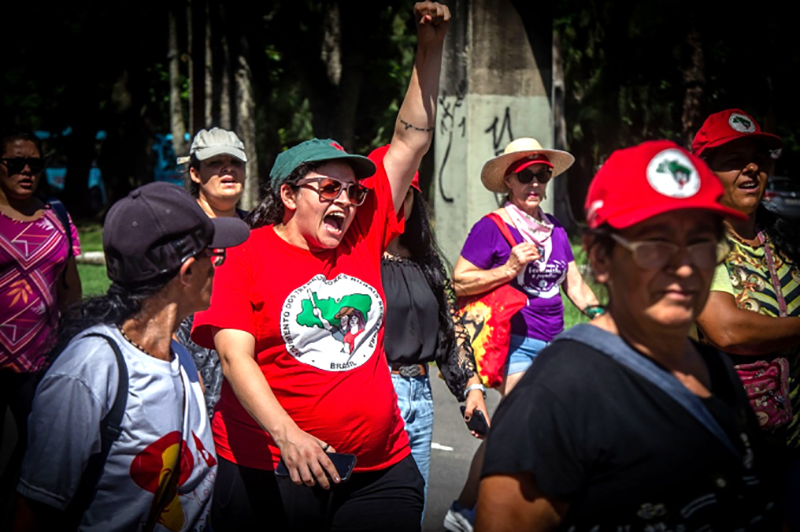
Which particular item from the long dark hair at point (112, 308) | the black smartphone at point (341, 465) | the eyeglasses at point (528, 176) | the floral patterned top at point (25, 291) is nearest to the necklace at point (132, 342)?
the long dark hair at point (112, 308)

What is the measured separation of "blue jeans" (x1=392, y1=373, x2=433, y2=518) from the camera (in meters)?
4.13

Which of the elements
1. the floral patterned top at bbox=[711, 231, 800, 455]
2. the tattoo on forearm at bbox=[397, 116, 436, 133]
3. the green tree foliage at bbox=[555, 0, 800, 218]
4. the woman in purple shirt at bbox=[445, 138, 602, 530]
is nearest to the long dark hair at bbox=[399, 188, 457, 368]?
the tattoo on forearm at bbox=[397, 116, 436, 133]

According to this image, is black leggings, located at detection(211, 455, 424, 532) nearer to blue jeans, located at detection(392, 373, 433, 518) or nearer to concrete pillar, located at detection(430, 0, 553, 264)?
blue jeans, located at detection(392, 373, 433, 518)

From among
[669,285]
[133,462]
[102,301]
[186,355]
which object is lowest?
[133,462]

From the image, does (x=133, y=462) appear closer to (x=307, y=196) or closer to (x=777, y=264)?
(x=307, y=196)

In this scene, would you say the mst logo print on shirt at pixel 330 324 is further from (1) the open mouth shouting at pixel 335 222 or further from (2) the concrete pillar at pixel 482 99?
(2) the concrete pillar at pixel 482 99

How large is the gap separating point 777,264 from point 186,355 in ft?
7.00

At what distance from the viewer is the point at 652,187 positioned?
80.2 inches

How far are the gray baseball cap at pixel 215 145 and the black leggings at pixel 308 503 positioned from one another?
2245mm

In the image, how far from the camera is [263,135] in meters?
27.1

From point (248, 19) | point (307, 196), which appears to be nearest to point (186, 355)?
point (307, 196)

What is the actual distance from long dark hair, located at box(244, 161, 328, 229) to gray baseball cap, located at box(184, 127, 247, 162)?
165 cm

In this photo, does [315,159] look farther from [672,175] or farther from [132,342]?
[672,175]

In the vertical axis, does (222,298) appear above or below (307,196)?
below
